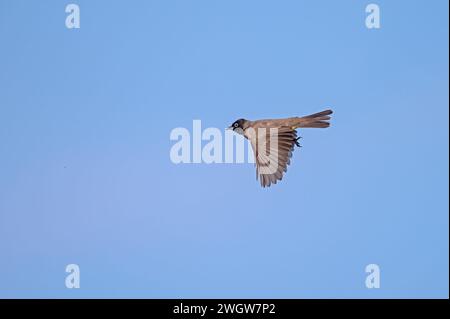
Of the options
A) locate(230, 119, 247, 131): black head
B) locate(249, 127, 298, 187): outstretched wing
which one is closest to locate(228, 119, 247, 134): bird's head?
locate(230, 119, 247, 131): black head

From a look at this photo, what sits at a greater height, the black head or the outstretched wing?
the black head

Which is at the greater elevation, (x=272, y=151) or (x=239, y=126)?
(x=239, y=126)

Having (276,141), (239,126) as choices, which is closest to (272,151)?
(276,141)

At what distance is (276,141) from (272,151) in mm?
194

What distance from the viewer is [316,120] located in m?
12.2

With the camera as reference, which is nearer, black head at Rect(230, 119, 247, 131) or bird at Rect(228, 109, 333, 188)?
bird at Rect(228, 109, 333, 188)

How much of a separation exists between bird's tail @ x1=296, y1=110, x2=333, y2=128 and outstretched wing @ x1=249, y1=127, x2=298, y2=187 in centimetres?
20

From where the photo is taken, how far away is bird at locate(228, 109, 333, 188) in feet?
39.3

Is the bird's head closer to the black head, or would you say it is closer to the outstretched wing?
the black head

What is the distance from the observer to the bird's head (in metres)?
12.6

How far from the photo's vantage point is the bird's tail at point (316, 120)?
39.9 feet

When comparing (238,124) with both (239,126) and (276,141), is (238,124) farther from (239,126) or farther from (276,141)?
(276,141)

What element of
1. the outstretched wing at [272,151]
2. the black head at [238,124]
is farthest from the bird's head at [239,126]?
the outstretched wing at [272,151]
